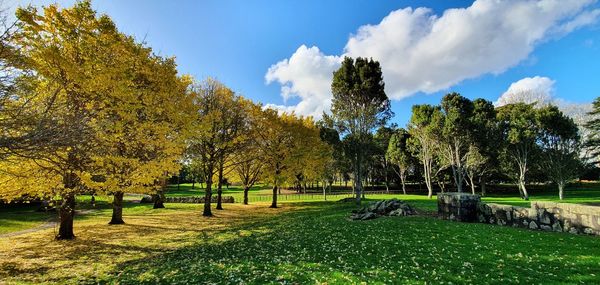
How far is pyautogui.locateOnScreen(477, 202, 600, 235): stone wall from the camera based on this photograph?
15.5 m

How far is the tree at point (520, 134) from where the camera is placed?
47.0m

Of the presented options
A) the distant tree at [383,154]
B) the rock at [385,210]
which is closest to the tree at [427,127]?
the distant tree at [383,154]

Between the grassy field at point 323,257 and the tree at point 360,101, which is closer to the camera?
the grassy field at point 323,257

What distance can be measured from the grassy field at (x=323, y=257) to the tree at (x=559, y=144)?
1613 inches

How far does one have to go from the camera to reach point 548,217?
56.5 feet

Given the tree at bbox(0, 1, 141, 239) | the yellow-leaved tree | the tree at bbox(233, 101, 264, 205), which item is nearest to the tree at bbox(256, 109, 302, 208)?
the tree at bbox(233, 101, 264, 205)

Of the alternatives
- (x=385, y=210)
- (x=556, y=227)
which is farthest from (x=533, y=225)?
(x=385, y=210)

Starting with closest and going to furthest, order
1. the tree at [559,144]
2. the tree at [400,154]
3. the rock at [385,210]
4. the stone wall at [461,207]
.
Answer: the stone wall at [461,207] < the rock at [385,210] < the tree at [559,144] < the tree at [400,154]

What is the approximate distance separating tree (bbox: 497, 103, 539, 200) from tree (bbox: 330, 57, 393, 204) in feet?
79.4

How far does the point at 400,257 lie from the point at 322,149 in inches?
1229

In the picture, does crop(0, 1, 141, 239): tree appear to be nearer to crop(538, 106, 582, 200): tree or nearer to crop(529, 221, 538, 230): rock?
crop(529, 221, 538, 230): rock

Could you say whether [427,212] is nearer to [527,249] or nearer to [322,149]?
[527,249]

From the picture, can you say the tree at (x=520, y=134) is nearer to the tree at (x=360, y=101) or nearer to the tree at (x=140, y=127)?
the tree at (x=360, y=101)

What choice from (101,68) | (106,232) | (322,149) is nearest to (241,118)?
(322,149)
